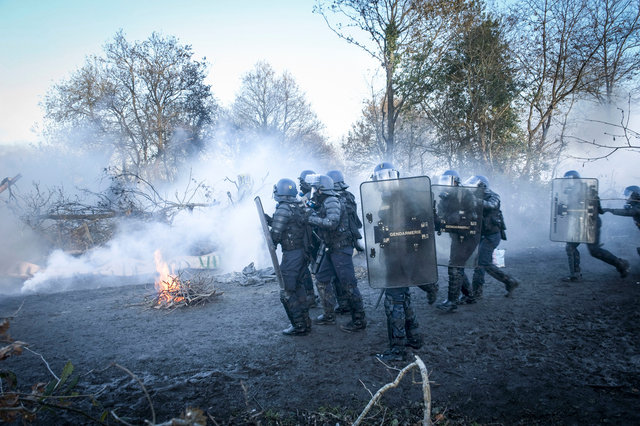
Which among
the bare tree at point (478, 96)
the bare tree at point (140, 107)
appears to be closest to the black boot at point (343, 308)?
the bare tree at point (478, 96)

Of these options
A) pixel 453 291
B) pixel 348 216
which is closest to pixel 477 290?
pixel 453 291

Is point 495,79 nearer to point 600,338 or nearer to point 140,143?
point 600,338

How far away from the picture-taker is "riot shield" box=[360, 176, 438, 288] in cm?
390

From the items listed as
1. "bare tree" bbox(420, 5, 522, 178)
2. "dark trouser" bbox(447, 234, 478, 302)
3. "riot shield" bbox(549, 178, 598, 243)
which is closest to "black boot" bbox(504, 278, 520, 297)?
"dark trouser" bbox(447, 234, 478, 302)

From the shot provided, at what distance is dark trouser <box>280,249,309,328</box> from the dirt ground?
34cm

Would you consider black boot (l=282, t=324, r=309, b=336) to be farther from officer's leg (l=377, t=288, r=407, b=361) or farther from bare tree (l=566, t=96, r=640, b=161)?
bare tree (l=566, t=96, r=640, b=161)

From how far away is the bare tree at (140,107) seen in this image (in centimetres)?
1852

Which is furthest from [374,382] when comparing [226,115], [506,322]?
[226,115]

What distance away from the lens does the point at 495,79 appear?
555 inches

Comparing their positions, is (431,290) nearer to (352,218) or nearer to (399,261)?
(352,218)

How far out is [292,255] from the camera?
16.0 feet

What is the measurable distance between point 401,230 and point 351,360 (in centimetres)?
154

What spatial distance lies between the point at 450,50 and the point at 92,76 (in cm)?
1757

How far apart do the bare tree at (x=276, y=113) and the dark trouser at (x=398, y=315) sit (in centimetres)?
2565
